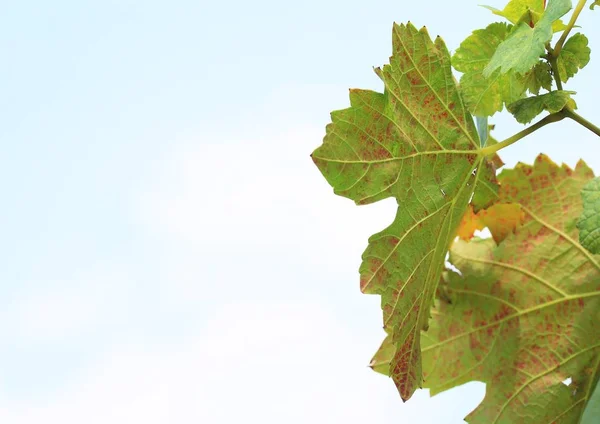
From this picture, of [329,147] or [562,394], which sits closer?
[329,147]

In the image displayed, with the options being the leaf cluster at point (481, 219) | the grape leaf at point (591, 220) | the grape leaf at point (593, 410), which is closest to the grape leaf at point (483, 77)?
the leaf cluster at point (481, 219)

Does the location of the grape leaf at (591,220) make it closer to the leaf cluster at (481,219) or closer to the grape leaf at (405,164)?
the leaf cluster at (481,219)

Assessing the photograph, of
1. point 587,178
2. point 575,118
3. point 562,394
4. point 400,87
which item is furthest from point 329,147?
point 562,394

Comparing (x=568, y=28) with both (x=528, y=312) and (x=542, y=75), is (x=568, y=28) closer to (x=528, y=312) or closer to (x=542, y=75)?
(x=542, y=75)

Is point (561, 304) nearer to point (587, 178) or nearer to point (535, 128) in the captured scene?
point (587, 178)

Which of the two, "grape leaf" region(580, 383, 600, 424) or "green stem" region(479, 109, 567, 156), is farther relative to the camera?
"grape leaf" region(580, 383, 600, 424)

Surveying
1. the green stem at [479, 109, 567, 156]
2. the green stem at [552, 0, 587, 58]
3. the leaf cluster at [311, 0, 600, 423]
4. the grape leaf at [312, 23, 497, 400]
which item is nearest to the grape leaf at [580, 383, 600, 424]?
the leaf cluster at [311, 0, 600, 423]

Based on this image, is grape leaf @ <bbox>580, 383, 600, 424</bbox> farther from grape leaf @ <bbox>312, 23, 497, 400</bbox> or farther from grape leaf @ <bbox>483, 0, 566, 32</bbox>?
grape leaf @ <bbox>483, 0, 566, 32</bbox>
